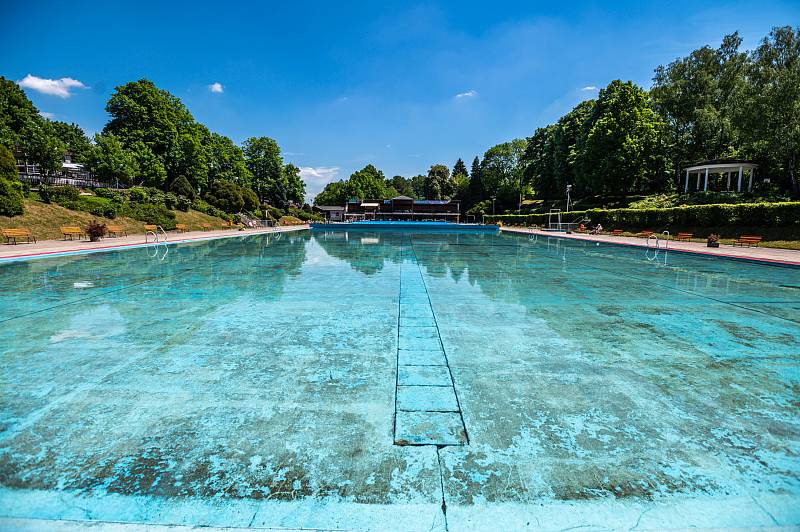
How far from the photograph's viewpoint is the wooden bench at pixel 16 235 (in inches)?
700

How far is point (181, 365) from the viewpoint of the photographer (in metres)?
4.43

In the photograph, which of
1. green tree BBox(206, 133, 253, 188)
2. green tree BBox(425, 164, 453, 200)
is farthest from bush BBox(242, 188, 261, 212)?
green tree BBox(425, 164, 453, 200)

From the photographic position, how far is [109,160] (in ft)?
118

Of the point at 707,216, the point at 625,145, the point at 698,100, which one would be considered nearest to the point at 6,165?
the point at 707,216

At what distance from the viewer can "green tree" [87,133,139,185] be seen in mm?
35969

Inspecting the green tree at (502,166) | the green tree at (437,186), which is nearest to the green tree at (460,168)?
the green tree at (437,186)

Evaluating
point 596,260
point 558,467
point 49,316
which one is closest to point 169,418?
point 558,467

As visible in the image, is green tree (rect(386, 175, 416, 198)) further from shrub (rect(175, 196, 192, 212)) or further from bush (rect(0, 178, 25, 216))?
bush (rect(0, 178, 25, 216))

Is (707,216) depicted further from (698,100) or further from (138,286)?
(138,286)

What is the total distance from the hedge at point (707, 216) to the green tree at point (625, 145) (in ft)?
26.9

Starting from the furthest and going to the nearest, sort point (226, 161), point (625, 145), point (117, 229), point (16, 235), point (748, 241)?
point (226, 161) → point (625, 145) → point (117, 229) → point (748, 241) → point (16, 235)

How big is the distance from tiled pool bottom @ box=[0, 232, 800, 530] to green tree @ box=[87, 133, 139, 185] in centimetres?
3602

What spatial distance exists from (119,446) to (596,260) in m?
16.4

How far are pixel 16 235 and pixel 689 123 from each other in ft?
197
